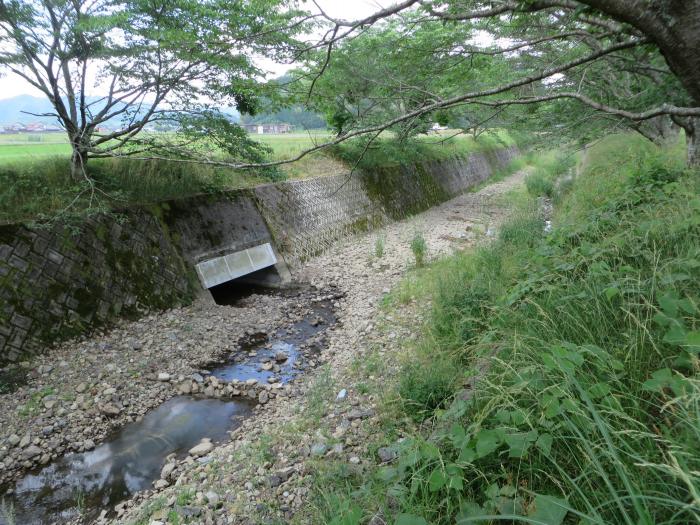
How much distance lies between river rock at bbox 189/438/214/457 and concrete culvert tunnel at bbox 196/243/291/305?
4.42 m

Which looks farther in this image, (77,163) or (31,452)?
(77,163)

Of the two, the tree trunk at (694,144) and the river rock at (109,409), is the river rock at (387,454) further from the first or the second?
the tree trunk at (694,144)

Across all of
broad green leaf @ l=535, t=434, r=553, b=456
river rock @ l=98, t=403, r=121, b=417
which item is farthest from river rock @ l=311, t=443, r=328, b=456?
river rock @ l=98, t=403, r=121, b=417

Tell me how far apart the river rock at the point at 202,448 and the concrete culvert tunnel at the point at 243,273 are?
14.5 feet

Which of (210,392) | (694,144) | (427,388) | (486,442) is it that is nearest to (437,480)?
(486,442)

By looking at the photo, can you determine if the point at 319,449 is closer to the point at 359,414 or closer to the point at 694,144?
the point at 359,414

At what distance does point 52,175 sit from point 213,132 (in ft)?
10.3

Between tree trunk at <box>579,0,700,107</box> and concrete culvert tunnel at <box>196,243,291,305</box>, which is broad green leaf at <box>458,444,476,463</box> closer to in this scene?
tree trunk at <box>579,0,700,107</box>

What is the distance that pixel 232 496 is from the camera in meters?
3.57

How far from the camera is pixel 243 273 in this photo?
9.50m

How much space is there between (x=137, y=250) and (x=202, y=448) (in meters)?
4.67

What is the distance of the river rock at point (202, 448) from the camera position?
4564 millimetres

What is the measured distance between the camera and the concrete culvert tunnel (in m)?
8.93

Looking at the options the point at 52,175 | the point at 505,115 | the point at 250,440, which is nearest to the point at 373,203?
the point at 505,115
